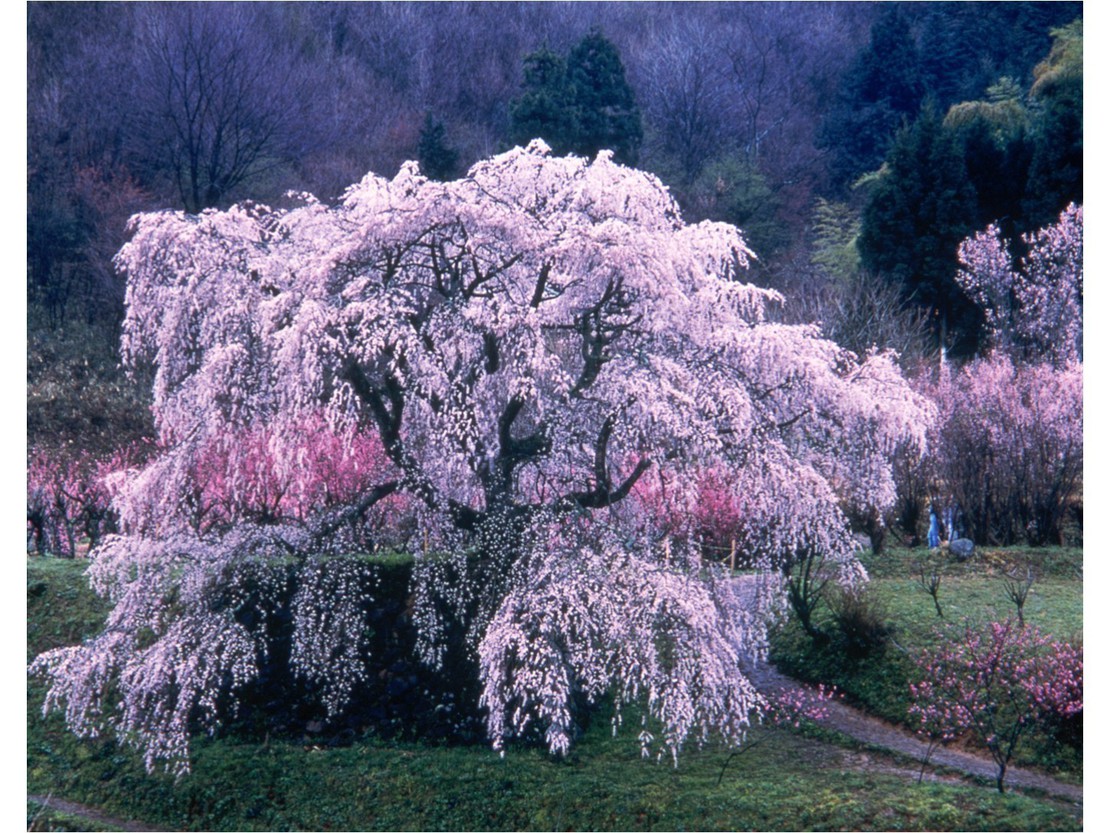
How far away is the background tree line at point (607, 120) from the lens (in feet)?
63.1

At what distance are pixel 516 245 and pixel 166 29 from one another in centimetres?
1567

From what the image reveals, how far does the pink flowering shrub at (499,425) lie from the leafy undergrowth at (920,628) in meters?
2.22

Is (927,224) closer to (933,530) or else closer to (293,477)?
(933,530)

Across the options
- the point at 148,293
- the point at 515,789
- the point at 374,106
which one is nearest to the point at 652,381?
the point at 515,789

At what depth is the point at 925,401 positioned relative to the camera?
8.30 meters

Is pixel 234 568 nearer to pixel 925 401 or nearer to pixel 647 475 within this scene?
pixel 647 475

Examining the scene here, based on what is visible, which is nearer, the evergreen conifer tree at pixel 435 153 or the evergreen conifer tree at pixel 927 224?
the evergreen conifer tree at pixel 927 224

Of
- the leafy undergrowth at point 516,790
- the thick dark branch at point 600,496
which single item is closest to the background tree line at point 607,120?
the leafy undergrowth at point 516,790

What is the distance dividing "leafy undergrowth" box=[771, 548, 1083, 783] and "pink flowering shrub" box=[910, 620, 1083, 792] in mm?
228

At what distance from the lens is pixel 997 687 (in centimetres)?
877

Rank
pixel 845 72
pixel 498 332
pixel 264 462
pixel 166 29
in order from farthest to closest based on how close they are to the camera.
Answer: pixel 845 72 → pixel 166 29 → pixel 264 462 → pixel 498 332

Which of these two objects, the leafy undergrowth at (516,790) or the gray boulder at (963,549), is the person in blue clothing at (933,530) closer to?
the gray boulder at (963,549)

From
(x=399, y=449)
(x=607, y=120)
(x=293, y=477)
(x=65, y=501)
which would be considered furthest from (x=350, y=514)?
(x=607, y=120)

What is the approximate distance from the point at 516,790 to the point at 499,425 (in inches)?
107
